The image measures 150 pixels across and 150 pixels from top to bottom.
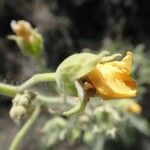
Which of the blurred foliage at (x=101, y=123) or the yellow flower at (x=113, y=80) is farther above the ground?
the yellow flower at (x=113, y=80)

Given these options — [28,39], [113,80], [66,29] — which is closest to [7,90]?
[113,80]

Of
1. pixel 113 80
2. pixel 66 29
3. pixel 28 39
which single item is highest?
pixel 66 29

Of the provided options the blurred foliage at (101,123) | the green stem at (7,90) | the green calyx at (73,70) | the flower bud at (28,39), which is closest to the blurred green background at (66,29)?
the blurred foliage at (101,123)

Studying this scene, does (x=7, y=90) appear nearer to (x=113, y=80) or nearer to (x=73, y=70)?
(x=73, y=70)

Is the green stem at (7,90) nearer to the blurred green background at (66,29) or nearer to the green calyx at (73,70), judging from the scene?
the green calyx at (73,70)

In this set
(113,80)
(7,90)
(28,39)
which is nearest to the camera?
(113,80)

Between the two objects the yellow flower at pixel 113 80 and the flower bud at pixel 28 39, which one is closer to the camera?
the yellow flower at pixel 113 80

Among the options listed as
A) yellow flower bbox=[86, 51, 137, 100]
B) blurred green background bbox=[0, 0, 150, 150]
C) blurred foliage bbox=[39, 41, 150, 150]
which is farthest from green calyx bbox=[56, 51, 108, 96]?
blurred green background bbox=[0, 0, 150, 150]

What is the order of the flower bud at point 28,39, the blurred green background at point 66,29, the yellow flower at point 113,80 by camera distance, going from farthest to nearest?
the blurred green background at point 66,29 < the flower bud at point 28,39 < the yellow flower at point 113,80

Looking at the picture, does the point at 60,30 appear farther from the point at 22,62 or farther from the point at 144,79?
the point at 144,79
